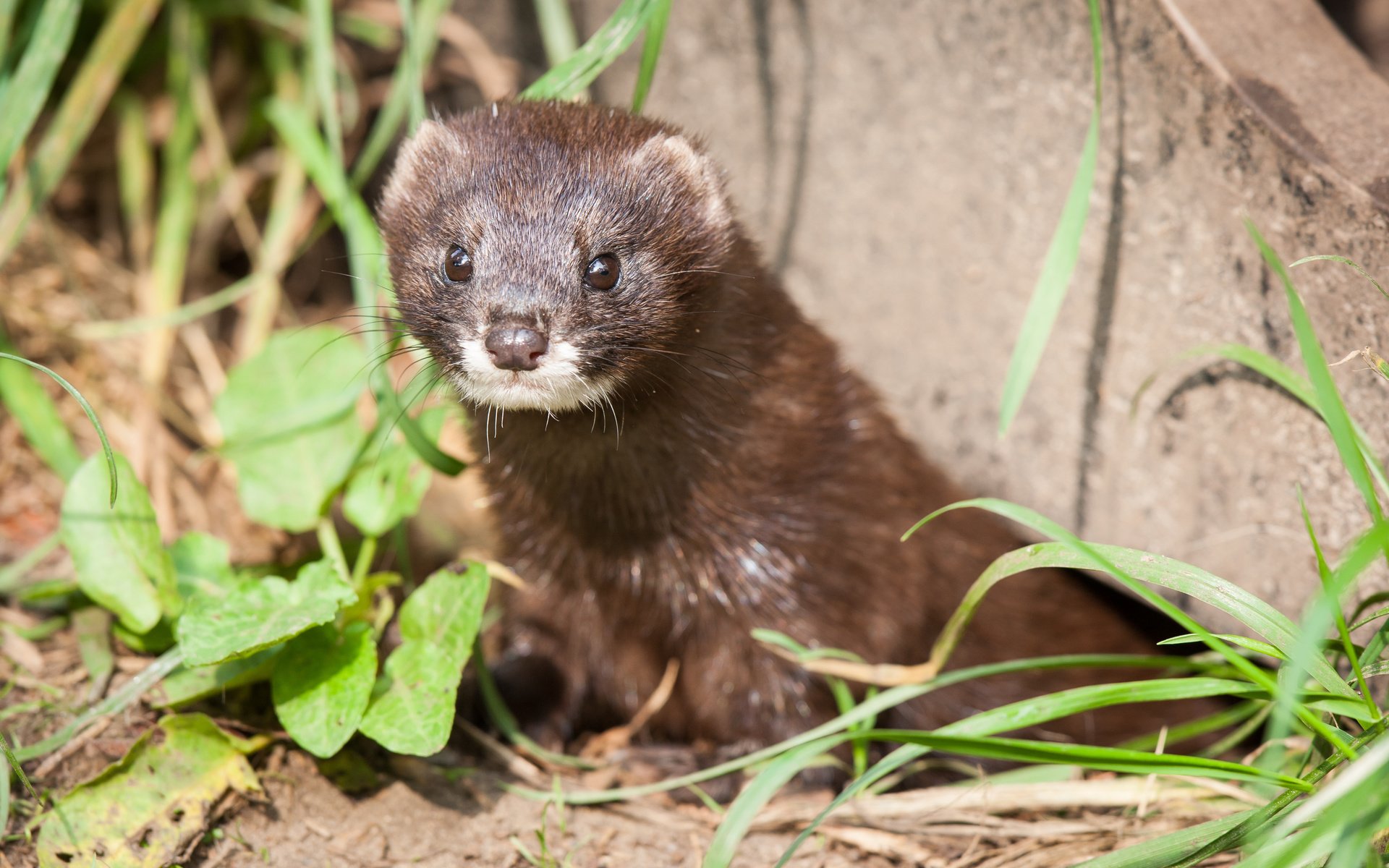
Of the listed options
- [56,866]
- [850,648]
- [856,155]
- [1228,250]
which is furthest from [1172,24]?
[56,866]

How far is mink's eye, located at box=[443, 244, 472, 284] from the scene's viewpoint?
2.79 meters

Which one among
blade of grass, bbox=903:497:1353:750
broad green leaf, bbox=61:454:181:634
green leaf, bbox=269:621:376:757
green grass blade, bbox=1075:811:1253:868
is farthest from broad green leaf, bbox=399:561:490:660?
green grass blade, bbox=1075:811:1253:868

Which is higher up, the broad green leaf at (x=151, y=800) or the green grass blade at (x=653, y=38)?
the green grass blade at (x=653, y=38)

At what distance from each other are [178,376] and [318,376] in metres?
1.34

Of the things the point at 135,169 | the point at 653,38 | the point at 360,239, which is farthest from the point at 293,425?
the point at 135,169

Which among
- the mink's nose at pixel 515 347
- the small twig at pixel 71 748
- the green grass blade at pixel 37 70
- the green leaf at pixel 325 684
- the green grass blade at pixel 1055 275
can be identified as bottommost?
the green grass blade at pixel 1055 275

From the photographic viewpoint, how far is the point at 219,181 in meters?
4.82

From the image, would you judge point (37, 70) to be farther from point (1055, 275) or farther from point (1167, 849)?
point (1167, 849)

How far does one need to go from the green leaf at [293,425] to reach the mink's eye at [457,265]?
0.67m

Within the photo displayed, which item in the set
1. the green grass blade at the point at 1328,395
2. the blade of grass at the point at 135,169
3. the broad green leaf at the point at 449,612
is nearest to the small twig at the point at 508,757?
the broad green leaf at the point at 449,612

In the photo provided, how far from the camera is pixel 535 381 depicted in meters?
2.61

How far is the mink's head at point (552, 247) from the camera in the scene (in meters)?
2.63

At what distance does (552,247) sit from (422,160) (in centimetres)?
61

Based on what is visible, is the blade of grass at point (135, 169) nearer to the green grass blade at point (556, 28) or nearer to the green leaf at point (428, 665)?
the green grass blade at point (556, 28)
